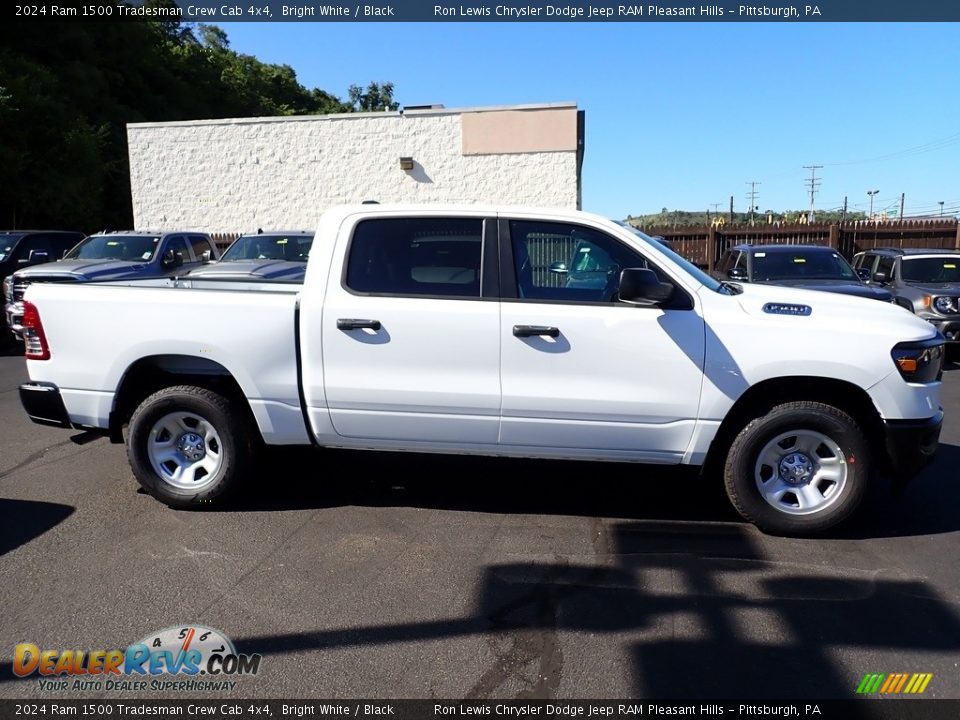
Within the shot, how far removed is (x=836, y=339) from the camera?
4.18 m

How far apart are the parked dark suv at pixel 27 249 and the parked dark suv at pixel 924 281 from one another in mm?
13414

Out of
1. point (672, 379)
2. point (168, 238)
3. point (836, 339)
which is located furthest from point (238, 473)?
point (168, 238)

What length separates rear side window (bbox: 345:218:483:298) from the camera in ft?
14.7

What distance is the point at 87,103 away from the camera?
28938 mm

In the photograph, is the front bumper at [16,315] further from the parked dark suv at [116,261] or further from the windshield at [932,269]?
the windshield at [932,269]

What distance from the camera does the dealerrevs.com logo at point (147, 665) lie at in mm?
3031

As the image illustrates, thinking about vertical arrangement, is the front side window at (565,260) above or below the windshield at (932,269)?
above

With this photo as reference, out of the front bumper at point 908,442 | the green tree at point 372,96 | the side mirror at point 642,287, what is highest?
the green tree at point 372,96

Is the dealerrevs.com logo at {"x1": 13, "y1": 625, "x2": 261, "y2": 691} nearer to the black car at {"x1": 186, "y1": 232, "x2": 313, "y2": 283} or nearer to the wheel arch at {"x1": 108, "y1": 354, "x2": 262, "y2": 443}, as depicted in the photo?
the wheel arch at {"x1": 108, "y1": 354, "x2": 262, "y2": 443}

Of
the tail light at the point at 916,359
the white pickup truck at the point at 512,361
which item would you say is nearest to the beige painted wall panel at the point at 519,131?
the white pickup truck at the point at 512,361

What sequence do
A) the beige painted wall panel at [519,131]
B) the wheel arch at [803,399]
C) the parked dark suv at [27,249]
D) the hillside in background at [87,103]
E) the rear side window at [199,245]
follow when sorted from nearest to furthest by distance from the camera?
1. the wheel arch at [803,399]
2. the parked dark suv at [27,249]
3. the rear side window at [199,245]
4. the beige painted wall panel at [519,131]
5. the hillside in background at [87,103]

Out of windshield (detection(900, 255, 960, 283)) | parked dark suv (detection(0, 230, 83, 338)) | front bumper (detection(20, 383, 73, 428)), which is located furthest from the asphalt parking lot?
parked dark suv (detection(0, 230, 83, 338))

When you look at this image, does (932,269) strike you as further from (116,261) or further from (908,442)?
(116,261)

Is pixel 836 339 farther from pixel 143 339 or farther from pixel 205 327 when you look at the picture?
pixel 143 339
